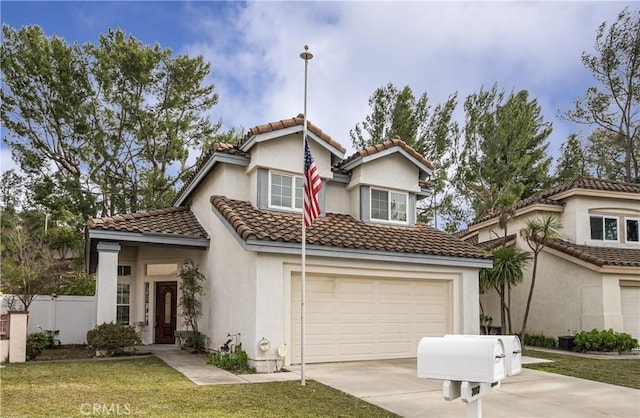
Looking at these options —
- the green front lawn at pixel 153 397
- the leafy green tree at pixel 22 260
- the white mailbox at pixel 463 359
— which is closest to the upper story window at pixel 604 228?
the green front lawn at pixel 153 397

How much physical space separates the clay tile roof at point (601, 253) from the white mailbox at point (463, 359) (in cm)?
1411

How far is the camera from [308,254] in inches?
485

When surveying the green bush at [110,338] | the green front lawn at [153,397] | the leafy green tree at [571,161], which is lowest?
the green front lawn at [153,397]

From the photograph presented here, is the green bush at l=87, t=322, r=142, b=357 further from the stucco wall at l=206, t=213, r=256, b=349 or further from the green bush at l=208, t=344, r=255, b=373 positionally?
the green bush at l=208, t=344, r=255, b=373

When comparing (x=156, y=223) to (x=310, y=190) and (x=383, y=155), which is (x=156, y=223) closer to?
(x=310, y=190)

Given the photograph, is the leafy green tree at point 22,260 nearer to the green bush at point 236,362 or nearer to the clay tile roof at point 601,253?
the green bush at point 236,362

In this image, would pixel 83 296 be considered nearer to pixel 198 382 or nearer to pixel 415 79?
pixel 198 382

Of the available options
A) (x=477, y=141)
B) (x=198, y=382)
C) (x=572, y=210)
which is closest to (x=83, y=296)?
(x=198, y=382)

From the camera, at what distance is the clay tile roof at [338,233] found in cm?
1212

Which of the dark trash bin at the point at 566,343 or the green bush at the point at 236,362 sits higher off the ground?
the green bush at the point at 236,362

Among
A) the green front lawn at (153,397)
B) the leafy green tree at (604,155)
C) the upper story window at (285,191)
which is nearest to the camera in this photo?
the green front lawn at (153,397)

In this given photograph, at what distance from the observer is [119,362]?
12492 millimetres

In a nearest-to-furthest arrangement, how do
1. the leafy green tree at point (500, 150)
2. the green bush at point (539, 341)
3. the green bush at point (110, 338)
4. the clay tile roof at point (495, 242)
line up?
the green bush at point (110, 338) → the green bush at point (539, 341) → the clay tile roof at point (495, 242) → the leafy green tree at point (500, 150)

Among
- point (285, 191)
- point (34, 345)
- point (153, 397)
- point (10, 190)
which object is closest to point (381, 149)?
point (285, 191)
